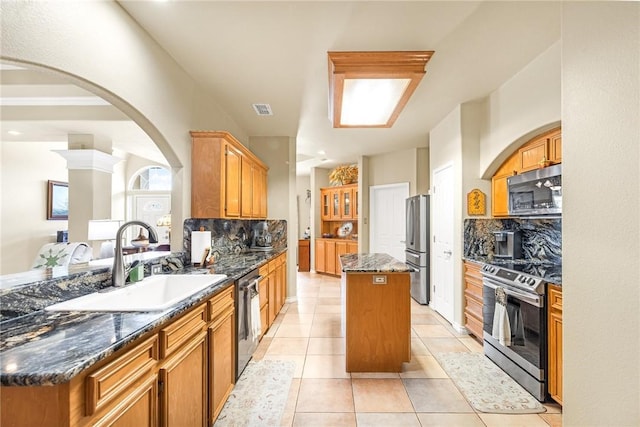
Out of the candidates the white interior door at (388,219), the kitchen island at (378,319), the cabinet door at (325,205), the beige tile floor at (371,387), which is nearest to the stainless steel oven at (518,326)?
the beige tile floor at (371,387)

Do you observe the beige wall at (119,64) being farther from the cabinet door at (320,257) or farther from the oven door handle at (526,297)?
the cabinet door at (320,257)

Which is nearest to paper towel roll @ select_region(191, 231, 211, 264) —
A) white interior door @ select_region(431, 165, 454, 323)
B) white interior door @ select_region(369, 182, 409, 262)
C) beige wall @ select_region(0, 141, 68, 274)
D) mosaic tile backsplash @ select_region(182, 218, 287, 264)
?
mosaic tile backsplash @ select_region(182, 218, 287, 264)

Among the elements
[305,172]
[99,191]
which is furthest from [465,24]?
[305,172]

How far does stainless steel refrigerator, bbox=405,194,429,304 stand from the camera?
455 centimetres

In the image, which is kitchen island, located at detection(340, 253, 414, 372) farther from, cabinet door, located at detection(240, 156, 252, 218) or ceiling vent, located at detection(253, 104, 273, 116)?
ceiling vent, located at detection(253, 104, 273, 116)

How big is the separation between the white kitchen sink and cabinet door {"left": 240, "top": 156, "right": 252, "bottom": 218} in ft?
4.46

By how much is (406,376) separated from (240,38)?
3.12 metres

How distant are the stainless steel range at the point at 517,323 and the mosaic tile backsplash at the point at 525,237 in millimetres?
310

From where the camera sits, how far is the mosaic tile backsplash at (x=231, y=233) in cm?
278

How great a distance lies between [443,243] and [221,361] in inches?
126

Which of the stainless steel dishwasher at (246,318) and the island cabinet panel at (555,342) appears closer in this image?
the island cabinet panel at (555,342)

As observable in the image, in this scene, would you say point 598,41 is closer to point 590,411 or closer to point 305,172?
point 590,411

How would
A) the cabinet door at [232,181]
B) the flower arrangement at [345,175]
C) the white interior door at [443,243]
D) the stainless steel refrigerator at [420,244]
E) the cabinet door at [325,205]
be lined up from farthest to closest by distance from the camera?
the cabinet door at [325,205], the flower arrangement at [345,175], the stainless steel refrigerator at [420,244], the white interior door at [443,243], the cabinet door at [232,181]

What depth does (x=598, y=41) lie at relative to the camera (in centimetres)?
103
